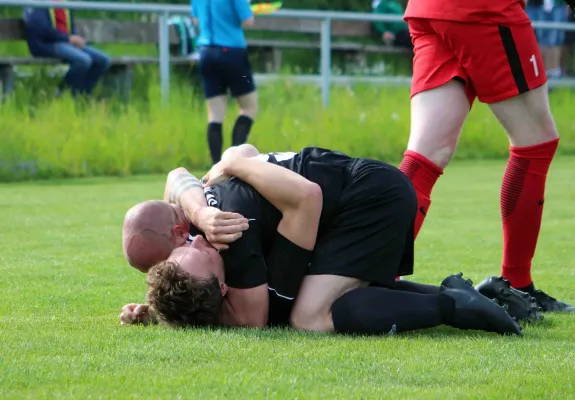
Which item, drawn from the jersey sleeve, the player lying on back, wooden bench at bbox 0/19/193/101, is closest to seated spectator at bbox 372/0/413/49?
wooden bench at bbox 0/19/193/101

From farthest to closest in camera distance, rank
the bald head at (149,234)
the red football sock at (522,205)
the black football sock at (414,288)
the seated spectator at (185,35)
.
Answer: the seated spectator at (185,35), the red football sock at (522,205), the black football sock at (414,288), the bald head at (149,234)

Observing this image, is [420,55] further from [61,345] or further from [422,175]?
[61,345]

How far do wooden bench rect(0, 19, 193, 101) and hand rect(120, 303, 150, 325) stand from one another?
27.6 feet

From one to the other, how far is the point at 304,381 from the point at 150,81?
409 inches

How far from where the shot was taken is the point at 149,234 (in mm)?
4223

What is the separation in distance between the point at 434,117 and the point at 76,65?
893 centimetres

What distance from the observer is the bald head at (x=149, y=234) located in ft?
13.9

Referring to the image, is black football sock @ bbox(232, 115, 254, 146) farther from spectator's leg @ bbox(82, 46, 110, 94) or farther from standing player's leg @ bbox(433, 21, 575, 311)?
standing player's leg @ bbox(433, 21, 575, 311)

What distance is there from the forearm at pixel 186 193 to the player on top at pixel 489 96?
2.88 ft

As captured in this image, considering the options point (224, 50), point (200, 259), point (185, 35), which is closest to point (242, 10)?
point (224, 50)

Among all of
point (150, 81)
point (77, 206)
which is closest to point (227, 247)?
point (77, 206)

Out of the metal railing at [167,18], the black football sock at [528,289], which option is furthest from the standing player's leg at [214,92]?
the black football sock at [528,289]

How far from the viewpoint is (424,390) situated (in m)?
3.31

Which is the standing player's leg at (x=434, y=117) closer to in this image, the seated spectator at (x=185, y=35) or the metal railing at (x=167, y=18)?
the metal railing at (x=167, y=18)
